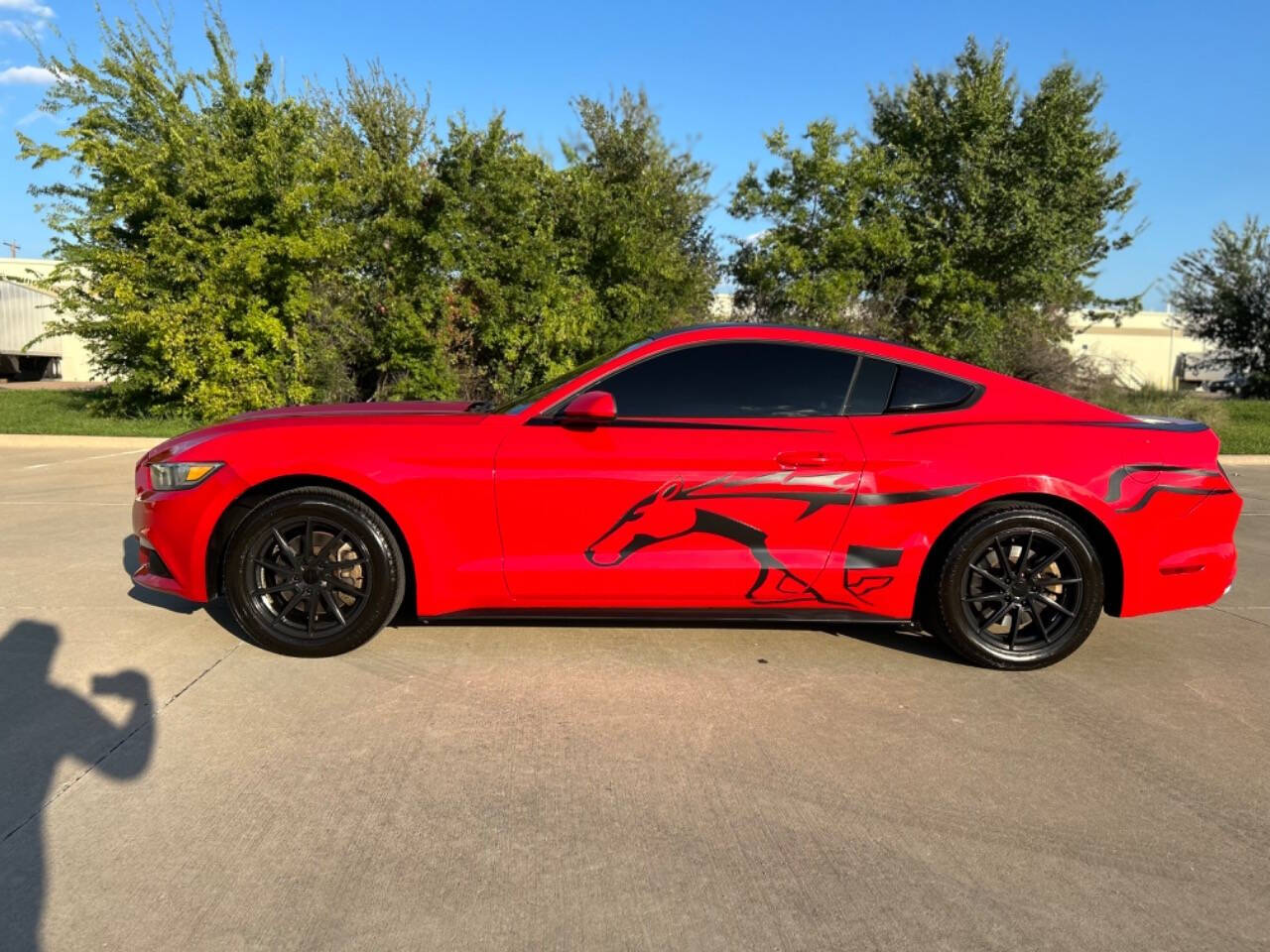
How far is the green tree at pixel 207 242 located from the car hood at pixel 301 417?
967 cm

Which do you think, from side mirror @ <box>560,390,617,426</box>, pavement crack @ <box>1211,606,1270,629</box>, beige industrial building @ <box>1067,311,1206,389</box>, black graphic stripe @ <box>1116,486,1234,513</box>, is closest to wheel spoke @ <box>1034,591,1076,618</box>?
black graphic stripe @ <box>1116,486,1234,513</box>

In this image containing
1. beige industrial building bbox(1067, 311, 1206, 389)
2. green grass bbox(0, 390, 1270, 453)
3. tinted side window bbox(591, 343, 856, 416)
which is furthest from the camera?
beige industrial building bbox(1067, 311, 1206, 389)

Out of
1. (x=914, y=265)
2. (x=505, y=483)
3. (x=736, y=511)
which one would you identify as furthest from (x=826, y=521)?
(x=914, y=265)

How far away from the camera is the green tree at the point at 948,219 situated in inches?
668

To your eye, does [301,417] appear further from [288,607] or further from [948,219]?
[948,219]

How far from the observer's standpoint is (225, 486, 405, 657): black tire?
160 inches

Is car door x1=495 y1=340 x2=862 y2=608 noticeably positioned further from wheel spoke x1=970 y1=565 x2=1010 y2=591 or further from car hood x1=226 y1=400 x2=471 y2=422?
car hood x1=226 y1=400 x2=471 y2=422

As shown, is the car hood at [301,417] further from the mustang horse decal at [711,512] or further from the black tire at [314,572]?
the mustang horse decal at [711,512]

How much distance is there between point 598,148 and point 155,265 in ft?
28.5

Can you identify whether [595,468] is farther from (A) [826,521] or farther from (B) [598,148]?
(B) [598,148]

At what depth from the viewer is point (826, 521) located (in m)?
4.04

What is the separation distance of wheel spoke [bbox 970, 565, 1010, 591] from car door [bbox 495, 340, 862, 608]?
2.28 ft

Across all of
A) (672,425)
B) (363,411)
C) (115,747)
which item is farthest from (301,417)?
(672,425)

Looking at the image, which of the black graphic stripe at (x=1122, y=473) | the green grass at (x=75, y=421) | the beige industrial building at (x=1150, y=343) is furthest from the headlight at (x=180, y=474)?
the beige industrial building at (x=1150, y=343)
